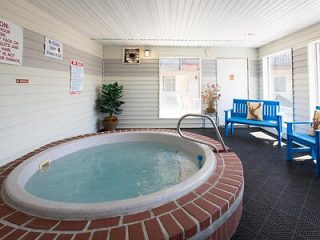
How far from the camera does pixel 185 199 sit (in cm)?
150

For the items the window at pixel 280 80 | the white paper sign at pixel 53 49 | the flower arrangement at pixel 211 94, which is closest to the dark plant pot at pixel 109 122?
the white paper sign at pixel 53 49

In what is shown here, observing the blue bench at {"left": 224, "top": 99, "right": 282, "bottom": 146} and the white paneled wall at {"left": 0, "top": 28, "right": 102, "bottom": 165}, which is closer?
the white paneled wall at {"left": 0, "top": 28, "right": 102, "bottom": 165}

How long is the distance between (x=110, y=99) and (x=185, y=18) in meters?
3.06

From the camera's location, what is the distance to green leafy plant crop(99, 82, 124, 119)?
5.89 metres

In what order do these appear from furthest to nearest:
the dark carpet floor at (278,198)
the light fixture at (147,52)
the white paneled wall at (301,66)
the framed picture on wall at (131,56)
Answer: the framed picture on wall at (131,56), the light fixture at (147,52), the white paneled wall at (301,66), the dark carpet floor at (278,198)

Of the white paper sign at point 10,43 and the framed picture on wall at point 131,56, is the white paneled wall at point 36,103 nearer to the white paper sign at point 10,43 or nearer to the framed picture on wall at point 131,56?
the white paper sign at point 10,43

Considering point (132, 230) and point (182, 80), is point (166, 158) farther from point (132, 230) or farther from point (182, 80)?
point (182, 80)

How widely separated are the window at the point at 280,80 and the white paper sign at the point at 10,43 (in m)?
5.60

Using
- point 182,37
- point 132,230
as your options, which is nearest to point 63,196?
point 132,230

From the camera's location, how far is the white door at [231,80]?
660 cm

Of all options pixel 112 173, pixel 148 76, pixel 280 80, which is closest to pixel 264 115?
pixel 280 80

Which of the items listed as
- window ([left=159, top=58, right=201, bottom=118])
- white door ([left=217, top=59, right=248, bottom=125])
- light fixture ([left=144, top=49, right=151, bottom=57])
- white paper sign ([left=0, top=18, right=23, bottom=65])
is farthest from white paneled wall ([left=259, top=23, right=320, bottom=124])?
white paper sign ([left=0, top=18, right=23, bottom=65])

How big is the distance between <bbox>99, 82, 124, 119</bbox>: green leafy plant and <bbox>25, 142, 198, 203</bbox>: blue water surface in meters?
2.27

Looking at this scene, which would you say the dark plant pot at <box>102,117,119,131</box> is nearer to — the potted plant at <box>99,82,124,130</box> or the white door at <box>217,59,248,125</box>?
the potted plant at <box>99,82,124,130</box>
